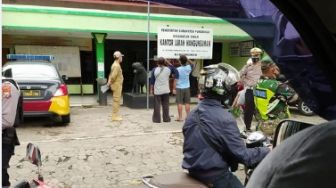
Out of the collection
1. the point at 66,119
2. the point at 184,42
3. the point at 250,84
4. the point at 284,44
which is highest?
the point at 284,44

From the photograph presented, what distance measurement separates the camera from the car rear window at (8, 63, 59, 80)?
10352 millimetres

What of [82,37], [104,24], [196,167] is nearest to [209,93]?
[196,167]

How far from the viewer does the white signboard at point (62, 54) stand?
15.8 meters

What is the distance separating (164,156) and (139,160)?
482 millimetres

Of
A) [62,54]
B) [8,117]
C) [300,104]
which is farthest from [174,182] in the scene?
[62,54]

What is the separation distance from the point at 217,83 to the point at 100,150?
15.7 feet

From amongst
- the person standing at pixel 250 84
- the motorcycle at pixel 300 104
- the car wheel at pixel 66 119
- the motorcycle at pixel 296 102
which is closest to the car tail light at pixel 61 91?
the car wheel at pixel 66 119

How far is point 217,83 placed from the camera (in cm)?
340

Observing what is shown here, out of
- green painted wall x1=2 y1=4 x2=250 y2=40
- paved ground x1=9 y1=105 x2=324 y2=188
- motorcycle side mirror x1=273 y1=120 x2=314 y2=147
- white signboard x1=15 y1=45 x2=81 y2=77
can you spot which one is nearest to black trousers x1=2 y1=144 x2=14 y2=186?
paved ground x1=9 y1=105 x2=324 y2=188

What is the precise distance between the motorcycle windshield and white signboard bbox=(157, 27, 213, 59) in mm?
11161

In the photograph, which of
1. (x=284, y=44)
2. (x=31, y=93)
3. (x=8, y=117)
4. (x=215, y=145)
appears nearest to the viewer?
(x=284, y=44)

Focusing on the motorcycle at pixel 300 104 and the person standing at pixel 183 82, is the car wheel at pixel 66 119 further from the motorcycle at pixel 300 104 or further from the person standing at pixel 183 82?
the motorcycle at pixel 300 104

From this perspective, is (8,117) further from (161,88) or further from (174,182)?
(161,88)

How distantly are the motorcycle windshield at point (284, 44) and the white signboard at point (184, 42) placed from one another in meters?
11.2
